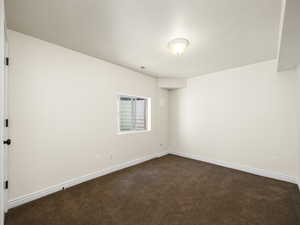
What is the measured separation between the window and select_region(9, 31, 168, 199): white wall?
0.41 meters

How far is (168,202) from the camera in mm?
2016

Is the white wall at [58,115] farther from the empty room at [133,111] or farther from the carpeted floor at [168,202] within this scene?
the carpeted floor at [168,202]

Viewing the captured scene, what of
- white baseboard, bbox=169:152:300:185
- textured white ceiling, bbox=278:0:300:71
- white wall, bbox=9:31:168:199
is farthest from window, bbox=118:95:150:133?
textured white ceiling, bbox=278:0:300:71

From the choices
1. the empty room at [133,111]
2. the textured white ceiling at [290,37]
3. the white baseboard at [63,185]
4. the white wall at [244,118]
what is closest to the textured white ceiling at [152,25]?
the empty room at [133,111]

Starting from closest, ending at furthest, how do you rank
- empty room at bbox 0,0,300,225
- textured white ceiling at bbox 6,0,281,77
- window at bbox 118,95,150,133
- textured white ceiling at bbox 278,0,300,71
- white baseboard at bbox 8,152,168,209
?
textured white ceiling at bbox 278,0,300,71 → textured white ceiling at bbox 6,0,281,77 → empty room at bbox 0,0,300,225 → white baseboard at bbox 8,152,168,209 → window at bbox 118,95,150,133

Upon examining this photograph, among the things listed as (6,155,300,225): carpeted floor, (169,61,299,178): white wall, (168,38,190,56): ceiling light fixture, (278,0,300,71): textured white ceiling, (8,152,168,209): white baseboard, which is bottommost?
(6,155,300,225): carpeted floor

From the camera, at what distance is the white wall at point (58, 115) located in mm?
1933

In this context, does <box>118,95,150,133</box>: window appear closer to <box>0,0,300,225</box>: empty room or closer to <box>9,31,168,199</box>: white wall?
<box>0,0,300,225</box>: empty room

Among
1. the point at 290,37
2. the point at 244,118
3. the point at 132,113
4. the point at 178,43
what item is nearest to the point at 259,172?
the point at 244,118

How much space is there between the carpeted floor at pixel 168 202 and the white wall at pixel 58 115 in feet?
1.28

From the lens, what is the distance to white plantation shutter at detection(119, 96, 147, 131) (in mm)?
3667

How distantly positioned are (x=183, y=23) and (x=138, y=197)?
2.62 metres

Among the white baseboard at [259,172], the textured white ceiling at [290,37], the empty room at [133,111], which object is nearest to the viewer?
the textured white ceiling at [290,37]

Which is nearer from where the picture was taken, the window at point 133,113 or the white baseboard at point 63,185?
the white baseboard at point 63,185
